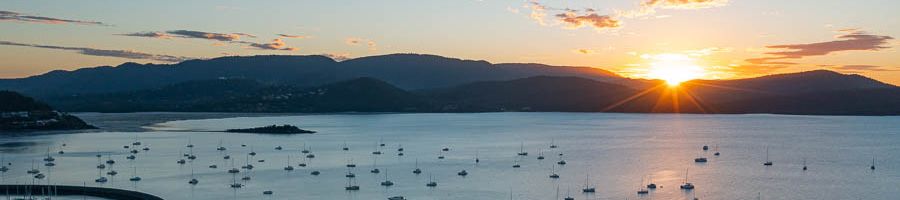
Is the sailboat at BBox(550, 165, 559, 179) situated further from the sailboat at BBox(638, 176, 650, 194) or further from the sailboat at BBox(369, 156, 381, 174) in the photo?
the sailboat at BBox(369, 156, 381, 174)

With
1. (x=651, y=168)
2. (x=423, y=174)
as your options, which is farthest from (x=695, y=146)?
(x=423, y=174)

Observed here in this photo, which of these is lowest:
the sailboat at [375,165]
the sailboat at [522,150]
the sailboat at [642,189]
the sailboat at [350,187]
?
the sailboat at [350,187]

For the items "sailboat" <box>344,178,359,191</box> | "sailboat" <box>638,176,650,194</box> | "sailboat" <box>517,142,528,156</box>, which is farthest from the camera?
"sailboat" <box>517,142,528,156</box>

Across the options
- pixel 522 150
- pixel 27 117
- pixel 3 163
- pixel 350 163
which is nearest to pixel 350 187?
pixel 350 163

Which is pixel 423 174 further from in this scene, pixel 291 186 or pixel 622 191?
pixel 622 191

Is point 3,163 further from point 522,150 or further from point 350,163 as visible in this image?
point 522,150

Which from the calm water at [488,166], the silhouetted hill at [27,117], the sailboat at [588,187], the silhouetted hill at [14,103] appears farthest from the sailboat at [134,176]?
the silhouetted hill at [14,103]

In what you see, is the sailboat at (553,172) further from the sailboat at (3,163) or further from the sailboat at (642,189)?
the sailboat at (3,163)

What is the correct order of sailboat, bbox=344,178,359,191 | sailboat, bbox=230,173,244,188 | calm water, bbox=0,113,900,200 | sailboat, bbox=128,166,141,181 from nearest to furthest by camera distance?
calm water, bbox=0,113,900,200
sailboat, bbox=344,178,359,191
sailboat, bbox=230,173,244,188
sailboat, bbox=128,166,141,181

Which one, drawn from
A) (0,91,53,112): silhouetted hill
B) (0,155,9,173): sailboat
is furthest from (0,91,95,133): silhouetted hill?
(0,155,9,173): sailboat
